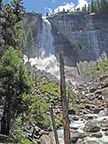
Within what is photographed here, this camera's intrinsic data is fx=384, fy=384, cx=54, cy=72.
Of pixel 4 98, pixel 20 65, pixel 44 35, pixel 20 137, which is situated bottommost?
pixel 20 137

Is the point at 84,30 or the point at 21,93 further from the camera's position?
the point at 84,30

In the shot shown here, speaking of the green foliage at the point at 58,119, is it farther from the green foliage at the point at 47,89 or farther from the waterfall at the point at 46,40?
the waterfall at the point at 46,40

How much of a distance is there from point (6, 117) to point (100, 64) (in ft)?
314

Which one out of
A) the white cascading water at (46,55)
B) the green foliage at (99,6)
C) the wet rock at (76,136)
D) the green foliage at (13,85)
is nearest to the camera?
the green foliage at (13,85)

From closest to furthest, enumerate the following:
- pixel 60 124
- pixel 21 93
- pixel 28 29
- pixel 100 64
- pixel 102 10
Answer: pixel 21 93, pixel 60 124, pixel 100 64, pixel 28 29, pixel 102 10

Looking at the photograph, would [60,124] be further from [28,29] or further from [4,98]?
Answer: [28,29]

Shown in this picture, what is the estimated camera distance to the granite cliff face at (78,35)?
448ft

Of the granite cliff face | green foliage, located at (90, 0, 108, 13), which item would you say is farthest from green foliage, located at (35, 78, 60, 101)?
green foliage, located at (90, 0, 108, 13)

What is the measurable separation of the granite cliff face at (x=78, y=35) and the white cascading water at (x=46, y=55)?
145cm

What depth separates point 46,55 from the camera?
134m

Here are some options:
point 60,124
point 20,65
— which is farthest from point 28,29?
point 20,65

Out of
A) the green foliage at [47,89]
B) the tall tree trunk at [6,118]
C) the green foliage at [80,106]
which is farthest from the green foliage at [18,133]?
the green foliage at [47,89]

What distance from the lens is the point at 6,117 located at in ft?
108

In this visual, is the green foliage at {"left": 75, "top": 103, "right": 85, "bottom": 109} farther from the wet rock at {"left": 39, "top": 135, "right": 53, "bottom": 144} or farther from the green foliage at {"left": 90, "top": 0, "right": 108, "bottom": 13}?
the green foliage at {"left": 90, "top": 0, "right": 108, "bottom": 13}
